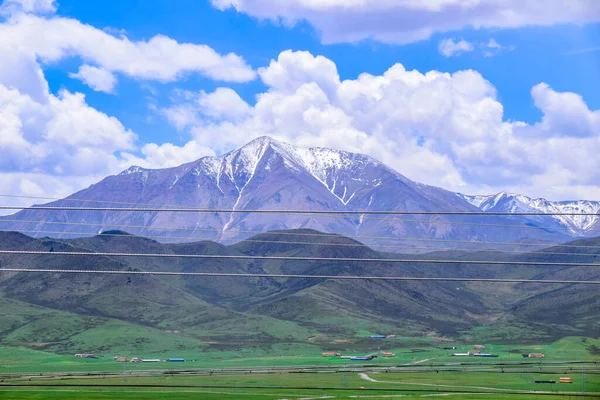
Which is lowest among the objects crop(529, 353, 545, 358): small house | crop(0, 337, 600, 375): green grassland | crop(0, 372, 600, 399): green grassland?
crop(529, 353, 545, 358): small house

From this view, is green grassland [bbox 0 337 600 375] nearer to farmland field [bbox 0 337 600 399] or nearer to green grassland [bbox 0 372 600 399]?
farmland field [bbox 0 337 600 399]

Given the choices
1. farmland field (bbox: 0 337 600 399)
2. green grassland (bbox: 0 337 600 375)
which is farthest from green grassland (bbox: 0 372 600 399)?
green grassland (bbox: 0 337 600 375)

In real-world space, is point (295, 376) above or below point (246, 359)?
above

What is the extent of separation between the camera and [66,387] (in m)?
114

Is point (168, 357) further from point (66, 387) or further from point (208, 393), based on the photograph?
point (208, 393)

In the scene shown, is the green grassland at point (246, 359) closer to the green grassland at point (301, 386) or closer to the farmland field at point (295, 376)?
the farmland field at point (295, 376)

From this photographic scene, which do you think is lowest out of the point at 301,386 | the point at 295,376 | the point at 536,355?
the point at 536,355

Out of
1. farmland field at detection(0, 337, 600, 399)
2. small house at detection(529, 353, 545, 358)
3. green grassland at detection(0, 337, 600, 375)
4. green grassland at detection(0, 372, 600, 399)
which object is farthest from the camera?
small house at detection(529, 353, 545, 358)

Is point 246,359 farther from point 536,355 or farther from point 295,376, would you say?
point 536,355

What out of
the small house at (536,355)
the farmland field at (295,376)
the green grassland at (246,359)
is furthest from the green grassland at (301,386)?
the small house at (536,355)

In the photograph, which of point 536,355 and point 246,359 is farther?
point 536,355

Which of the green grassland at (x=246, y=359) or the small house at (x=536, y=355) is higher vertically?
the green grassland at (x=246, y=359)

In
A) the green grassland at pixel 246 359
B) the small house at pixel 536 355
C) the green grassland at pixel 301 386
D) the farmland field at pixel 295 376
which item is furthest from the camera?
the small house at pixel 536 355

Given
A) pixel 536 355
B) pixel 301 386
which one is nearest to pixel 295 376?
pixel 301 386
